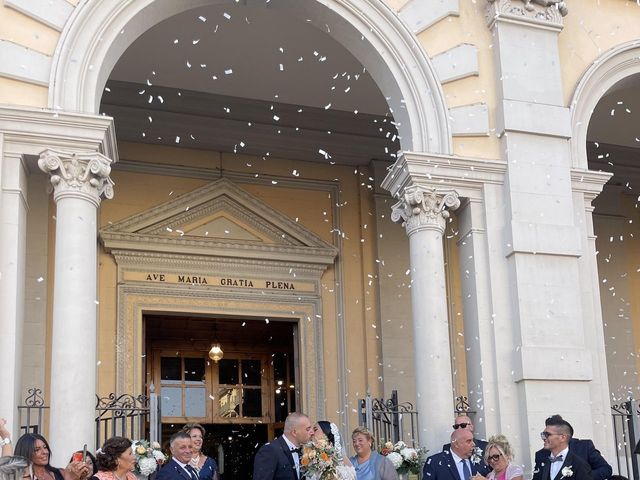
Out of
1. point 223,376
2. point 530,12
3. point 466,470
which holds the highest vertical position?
point 530,12

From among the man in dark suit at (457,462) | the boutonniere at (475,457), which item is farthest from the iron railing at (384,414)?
the boutonniere at (475,457)

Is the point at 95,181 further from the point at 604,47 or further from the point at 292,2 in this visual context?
the point at 604,47

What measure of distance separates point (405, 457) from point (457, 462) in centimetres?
156

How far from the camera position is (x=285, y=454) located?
7660 mm

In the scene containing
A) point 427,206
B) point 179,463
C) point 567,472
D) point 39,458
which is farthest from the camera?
point 427,206

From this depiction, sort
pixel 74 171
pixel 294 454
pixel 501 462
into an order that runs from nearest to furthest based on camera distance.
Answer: pixel 294 454, pixel 501 462, pixel 74 171

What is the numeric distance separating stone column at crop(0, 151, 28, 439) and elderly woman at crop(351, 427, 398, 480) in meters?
3.52

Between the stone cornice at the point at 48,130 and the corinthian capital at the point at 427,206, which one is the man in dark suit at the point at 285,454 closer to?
the stone cornice at the point at 48,130

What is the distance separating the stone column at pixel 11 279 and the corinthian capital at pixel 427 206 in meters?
4.60

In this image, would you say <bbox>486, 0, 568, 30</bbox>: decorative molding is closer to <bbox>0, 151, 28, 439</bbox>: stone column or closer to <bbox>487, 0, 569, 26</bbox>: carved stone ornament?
<bbox>487, 0, 569, 26</bbox>: carved stone ornament

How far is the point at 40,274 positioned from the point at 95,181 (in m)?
3.98

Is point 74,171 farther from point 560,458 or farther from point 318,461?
point 560,458

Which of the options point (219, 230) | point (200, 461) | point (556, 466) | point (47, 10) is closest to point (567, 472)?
point (556, 466)

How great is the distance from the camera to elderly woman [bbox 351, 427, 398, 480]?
1030 centimetres
